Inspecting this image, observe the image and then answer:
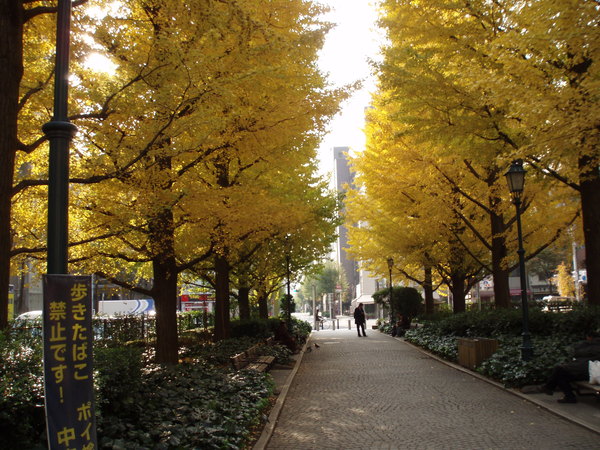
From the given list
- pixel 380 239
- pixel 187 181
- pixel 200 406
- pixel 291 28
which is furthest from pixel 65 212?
pixel 380 239

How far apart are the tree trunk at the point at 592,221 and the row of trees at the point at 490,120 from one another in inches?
0.9

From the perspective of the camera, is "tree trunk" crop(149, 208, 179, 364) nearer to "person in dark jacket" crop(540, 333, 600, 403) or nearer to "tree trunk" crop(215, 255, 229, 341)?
"tree trunk" crop(215, 255, 229, 341)

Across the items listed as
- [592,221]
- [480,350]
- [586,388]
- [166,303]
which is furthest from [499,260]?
[166,303]

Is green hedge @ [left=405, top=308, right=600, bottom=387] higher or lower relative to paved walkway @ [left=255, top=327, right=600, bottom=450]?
higher

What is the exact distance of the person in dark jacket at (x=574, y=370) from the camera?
788 centimetres

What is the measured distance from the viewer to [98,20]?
314 inches

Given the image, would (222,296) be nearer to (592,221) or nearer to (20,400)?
(592,221)

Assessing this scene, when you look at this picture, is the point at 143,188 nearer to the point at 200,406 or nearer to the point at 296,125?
the point at 296,125

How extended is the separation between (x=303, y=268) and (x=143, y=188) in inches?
831

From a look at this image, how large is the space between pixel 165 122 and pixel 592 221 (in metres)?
8.42

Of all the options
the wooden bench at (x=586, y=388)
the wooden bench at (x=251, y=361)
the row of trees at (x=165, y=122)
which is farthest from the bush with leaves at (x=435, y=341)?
the wooden bench at (x=586, y=388)

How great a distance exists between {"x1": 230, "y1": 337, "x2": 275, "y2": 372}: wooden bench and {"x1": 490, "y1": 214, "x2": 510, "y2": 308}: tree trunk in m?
6.98

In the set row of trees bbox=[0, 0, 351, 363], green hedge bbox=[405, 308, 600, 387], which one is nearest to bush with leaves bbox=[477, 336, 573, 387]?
green hedge bbox=[405, 308, 600, 387]

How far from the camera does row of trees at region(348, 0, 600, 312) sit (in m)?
8.48
